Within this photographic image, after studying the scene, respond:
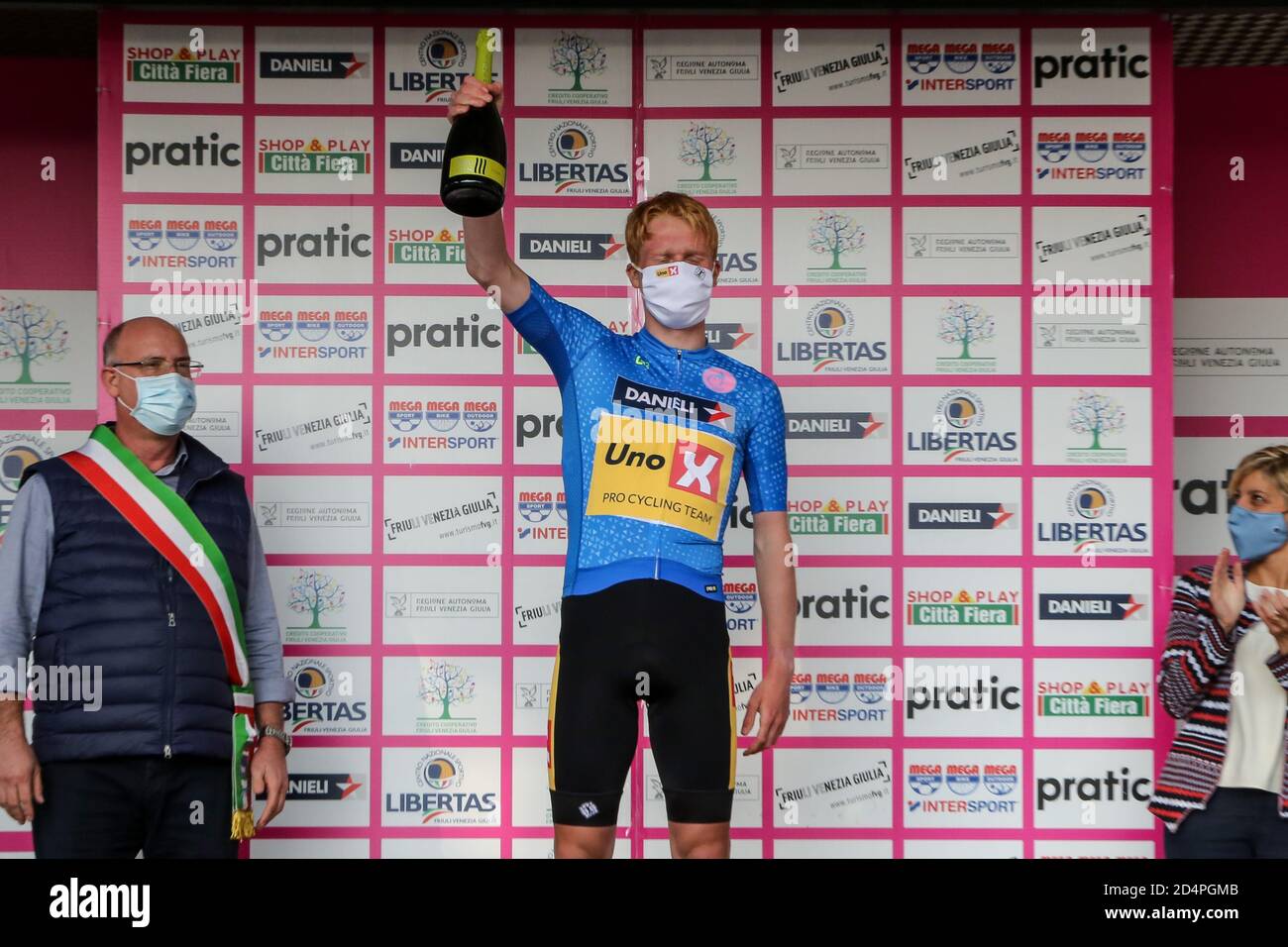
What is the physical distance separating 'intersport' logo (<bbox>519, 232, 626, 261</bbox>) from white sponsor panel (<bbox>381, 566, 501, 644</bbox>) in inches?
42.3

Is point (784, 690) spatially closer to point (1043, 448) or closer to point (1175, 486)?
point (1043, 448)

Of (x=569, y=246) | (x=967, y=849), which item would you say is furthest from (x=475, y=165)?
(x=967, y=849)

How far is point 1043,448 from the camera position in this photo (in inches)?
163

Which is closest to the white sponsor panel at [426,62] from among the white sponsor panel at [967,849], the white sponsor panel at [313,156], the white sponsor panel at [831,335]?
the white sponsor panel at [313,156]

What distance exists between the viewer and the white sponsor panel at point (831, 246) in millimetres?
4129

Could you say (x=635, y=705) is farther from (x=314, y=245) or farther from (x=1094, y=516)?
(x=314, y=245)

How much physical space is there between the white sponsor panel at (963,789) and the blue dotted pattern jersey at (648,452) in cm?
147

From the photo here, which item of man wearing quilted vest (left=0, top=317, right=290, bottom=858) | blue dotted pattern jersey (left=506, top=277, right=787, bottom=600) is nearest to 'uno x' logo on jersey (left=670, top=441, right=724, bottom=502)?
blue dotted pattern jersey (left=506, top=277, right=787, bottom=600)

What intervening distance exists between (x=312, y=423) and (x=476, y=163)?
5.35 feet

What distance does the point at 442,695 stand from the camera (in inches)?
160

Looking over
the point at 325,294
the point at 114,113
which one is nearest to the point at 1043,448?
the point at 325,294

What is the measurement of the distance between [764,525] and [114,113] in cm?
272

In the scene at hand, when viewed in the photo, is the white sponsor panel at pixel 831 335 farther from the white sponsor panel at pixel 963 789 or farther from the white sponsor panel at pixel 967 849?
the white sponsor panel at pixel 967 849
